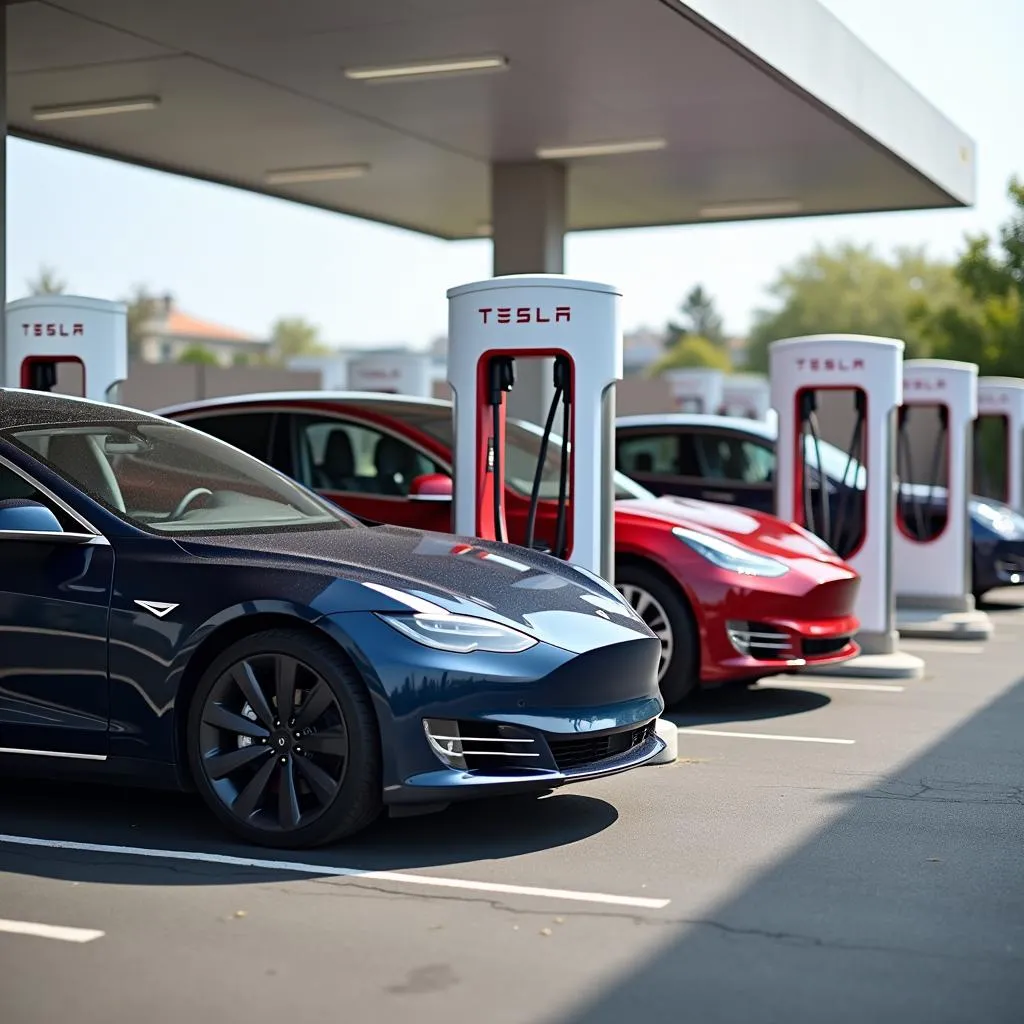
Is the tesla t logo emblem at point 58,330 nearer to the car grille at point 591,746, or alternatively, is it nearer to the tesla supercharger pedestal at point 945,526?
the car grille at point 591,746

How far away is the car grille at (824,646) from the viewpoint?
8773 mm

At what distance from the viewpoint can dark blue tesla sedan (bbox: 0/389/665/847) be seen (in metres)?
5.38

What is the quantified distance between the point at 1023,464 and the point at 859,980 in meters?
17.1

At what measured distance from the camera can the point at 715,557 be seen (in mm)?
8711

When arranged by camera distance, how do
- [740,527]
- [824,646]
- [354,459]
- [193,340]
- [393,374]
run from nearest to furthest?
[824,646]
[740,527]
[354,459]
[393,374]
[193,340]

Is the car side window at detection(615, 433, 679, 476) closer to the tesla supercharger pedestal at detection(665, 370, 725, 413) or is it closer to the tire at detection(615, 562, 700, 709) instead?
the tire at detection(615, 562, 700, 709)

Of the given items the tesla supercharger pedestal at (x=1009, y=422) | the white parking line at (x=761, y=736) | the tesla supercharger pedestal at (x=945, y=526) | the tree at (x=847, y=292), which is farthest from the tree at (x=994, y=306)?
the tree at (x=847, y=292)

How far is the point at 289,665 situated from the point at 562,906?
1.22 meters

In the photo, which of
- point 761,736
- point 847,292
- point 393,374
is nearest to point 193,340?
point 847,292

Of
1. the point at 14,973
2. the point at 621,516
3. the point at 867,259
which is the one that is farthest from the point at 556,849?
the point at 867,259

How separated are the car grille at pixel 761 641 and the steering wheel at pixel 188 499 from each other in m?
3.22

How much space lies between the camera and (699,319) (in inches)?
6388

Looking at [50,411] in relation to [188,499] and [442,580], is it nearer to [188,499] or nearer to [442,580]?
[188,499]

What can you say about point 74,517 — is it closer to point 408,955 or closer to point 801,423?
point 408,955
